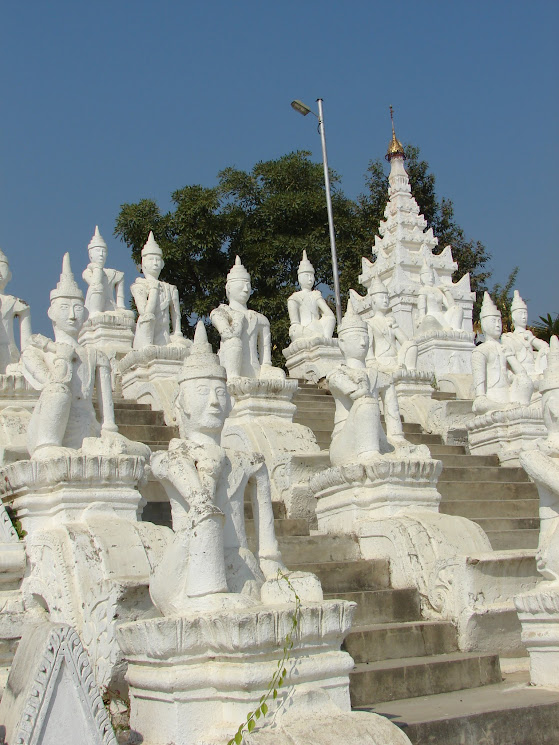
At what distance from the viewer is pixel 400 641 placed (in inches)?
233

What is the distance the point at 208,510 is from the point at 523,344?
11.5m

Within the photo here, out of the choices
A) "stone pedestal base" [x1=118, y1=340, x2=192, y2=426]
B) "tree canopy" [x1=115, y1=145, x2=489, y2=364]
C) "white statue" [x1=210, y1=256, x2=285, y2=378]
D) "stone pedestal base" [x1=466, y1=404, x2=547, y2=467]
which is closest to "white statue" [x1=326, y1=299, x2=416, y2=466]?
"white statue" [x1=210, y1=256, x2=285, y2=378]

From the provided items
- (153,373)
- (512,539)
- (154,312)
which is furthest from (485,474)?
(154,312)

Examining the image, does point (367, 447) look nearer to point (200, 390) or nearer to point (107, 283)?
point (200, 390)

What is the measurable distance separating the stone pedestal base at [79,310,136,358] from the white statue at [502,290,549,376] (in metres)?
6.09

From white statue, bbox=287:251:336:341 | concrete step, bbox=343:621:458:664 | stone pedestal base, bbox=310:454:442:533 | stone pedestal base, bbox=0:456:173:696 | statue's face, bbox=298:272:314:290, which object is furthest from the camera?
statue's face, bbox=298:272:314:290

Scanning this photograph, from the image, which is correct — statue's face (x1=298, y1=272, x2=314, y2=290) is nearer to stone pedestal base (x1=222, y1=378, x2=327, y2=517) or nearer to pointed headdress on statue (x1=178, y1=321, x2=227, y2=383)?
stone pedestal base (x1=222, y1=378, x2=327, y2=517)

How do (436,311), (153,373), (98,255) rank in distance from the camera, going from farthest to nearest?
(436,311) → (98,255) → (153,373)

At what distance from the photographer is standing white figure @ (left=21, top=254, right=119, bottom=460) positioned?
20.8 feet

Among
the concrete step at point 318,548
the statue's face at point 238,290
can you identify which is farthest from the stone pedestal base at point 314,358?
the concrete step at point 318,548

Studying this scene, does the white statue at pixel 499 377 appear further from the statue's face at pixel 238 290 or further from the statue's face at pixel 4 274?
the statue's face at pixel 4 274

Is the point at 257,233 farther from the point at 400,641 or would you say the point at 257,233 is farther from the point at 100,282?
the point at 400,641

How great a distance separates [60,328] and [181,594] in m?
3.51

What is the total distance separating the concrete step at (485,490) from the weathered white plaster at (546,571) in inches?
137
